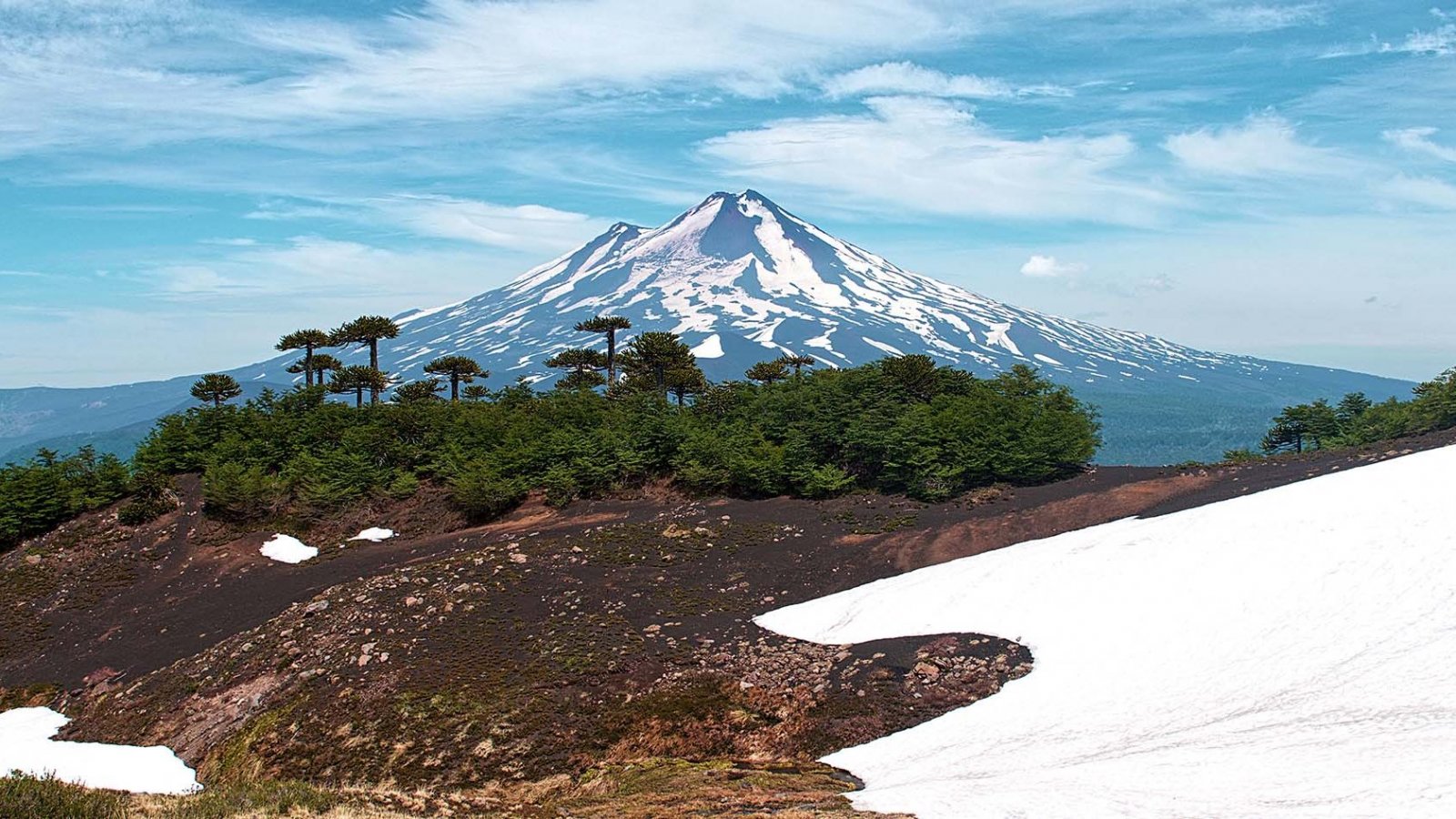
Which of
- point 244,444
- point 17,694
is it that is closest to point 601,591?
point 17,694

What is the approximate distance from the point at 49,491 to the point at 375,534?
512 inches

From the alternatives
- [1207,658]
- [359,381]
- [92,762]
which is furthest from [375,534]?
[1207,658]

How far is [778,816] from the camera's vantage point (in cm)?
1056

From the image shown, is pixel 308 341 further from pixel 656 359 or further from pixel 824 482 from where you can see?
pixel 824 482

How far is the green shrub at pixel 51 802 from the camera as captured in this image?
9.15 metres

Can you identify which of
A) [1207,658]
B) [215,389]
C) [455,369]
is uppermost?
[455,369]

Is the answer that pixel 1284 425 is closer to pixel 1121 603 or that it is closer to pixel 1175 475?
pixel 1175 475

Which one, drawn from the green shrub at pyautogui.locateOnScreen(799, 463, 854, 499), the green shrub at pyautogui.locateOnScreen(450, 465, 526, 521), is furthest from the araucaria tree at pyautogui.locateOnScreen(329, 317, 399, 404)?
the green shrub at pyautogui.locateOnScreen(799, 463, 854, 499)

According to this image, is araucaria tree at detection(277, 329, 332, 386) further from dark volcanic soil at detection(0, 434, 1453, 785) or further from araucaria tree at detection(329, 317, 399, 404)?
dark volcanic soil at detection(0, 434, 1453, 785)

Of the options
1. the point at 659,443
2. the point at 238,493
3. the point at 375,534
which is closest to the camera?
the point at 375,534

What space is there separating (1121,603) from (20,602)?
107 ft

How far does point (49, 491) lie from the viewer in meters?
33.4

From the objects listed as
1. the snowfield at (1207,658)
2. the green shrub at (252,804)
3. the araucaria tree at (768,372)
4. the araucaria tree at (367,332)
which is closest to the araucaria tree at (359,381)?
the araucaria tree at (367,332)

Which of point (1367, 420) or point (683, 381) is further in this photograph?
point (683, 381)
